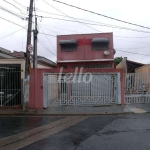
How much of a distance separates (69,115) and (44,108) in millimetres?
2595

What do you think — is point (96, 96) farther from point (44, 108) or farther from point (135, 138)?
point (135, 138)

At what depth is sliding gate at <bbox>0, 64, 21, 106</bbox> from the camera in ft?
49.9

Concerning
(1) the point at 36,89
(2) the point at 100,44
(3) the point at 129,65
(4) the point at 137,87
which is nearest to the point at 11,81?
(1) the point at 36,89

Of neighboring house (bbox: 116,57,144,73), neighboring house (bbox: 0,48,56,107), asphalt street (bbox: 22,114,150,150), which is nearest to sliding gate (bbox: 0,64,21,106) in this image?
neighboring house (bbox: 0,48,56,107)

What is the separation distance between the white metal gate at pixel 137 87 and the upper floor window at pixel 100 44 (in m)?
6.67

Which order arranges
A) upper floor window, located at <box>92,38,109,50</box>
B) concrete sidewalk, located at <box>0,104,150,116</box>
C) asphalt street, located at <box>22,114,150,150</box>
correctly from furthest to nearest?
upper floor window, located at <box>92,38,109,50</box> → concrete sidewalk, located at <box>0,104,150,116</box> → asphalt street, located at <box>22,114,150,150</box>

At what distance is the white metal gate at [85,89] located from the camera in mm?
15438

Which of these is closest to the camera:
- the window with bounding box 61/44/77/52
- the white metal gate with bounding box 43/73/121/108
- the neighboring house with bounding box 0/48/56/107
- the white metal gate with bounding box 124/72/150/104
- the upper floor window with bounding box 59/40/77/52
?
the neighboring house with bounding box 0/48/56/107

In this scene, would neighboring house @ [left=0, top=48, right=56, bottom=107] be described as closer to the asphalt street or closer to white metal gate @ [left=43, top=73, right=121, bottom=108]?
white metal gate @ [left=43, top=73, right=121, bottom=108]

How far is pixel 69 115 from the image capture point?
12.8m

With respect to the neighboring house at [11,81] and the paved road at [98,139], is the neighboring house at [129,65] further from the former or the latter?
the paved road at [98,139]

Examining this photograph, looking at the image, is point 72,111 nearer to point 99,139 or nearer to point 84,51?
point 99,139

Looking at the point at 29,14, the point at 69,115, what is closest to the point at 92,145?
the point at 69,115

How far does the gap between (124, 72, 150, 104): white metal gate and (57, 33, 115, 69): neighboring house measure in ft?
18.9
